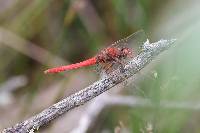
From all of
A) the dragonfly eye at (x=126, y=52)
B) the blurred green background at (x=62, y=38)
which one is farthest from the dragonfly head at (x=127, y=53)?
the blurred green background at (x=62, y=38)

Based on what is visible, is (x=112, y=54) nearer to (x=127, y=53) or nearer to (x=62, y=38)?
(x=127, y=53)

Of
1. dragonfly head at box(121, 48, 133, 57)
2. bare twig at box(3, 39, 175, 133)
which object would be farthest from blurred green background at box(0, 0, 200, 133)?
bare twig at box(3, 39, 175, 133)

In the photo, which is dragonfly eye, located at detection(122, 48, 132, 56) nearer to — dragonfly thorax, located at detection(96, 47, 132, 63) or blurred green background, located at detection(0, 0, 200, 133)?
dragonfly thorax, located at detection(96, 47, 132, 63)

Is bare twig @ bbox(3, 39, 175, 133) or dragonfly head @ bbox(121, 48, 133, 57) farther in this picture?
dragonfly head @ bbox(121, 48, 133, 57)

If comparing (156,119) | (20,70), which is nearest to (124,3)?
(20,70)

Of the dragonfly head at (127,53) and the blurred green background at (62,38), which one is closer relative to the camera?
the dragonfly head at (127,53)

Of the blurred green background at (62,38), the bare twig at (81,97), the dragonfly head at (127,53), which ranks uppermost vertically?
the blurred green background at (62,38)

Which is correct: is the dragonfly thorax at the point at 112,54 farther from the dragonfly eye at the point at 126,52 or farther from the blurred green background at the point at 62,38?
the blurred green background at the point at 62,38

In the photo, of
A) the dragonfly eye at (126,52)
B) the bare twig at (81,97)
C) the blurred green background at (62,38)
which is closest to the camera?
the bare twig at (81,97)

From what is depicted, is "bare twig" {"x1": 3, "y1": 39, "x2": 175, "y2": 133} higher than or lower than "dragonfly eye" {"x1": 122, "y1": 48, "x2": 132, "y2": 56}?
lower

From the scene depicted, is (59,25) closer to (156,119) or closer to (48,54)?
(48,54)

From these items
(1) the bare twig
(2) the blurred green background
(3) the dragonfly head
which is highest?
(2) the blurred green background

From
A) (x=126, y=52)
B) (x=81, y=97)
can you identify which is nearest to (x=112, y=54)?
(x=126, y=52)
